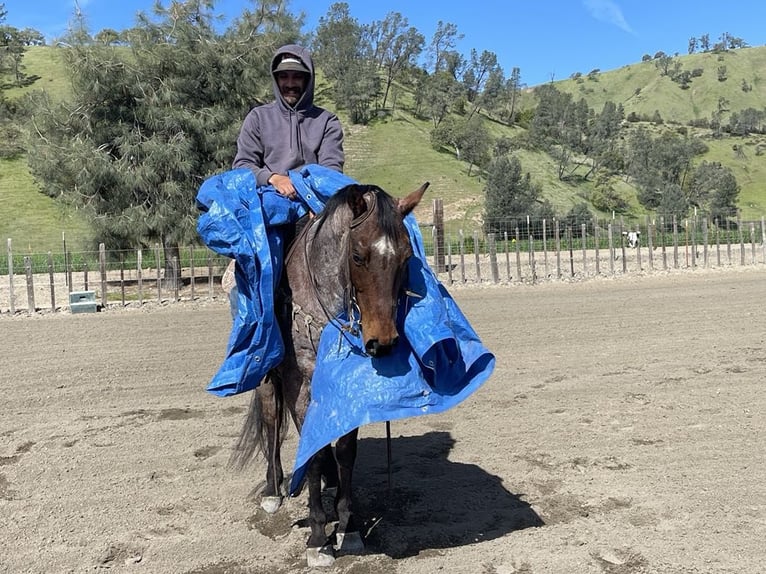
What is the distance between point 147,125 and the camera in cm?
1680

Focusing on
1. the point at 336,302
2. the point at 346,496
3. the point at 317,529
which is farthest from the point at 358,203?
the point at 317,529

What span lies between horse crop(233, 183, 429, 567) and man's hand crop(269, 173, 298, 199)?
0.57 feet

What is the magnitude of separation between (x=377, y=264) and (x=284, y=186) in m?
1.00

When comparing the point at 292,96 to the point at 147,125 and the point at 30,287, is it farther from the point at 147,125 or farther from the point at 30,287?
the point at 147,125

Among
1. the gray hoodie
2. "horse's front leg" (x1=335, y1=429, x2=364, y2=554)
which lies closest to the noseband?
"horse's front leg" (x1=335, y1=429, x2=364, y2=554)

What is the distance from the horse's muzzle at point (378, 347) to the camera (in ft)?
8.14

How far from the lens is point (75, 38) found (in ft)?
54.4

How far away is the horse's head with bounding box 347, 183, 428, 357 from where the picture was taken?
2.50m

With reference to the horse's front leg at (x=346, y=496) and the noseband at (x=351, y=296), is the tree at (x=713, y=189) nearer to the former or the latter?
the horse's front leg at (x=346, y=496)

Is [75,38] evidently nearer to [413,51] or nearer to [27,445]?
[27,445]

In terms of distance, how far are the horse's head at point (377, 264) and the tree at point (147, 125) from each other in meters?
14.5

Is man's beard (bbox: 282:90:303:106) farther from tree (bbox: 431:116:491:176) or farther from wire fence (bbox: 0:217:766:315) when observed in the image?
tree (bbox: 431:116:491:176)

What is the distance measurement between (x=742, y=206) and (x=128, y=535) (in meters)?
64.7

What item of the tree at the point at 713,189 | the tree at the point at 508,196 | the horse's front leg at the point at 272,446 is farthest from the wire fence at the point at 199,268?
the tree at the point at 713,189
